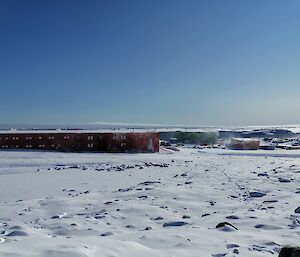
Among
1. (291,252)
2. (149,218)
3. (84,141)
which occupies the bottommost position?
(149,218)

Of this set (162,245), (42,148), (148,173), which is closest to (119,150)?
(42,148)

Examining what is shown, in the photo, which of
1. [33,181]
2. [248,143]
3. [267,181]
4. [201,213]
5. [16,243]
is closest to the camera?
[16,243]

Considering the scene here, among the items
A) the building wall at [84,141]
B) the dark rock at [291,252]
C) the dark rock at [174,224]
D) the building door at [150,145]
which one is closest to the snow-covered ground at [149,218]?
the dark rock at [174,224]

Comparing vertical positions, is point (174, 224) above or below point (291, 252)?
below

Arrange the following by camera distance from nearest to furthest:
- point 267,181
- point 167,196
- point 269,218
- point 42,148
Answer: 1. point 269,218
2. point 167,196
3. point 267,181
4. point 42,148

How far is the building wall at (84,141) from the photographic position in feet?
98.0

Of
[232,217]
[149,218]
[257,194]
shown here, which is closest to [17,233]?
[149,218]

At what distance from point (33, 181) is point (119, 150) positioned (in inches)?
673

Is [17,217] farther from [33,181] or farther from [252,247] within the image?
[33,181]

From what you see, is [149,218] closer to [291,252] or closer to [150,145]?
[291,252]

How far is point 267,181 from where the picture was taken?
37.2 ft

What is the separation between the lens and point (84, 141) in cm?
3041

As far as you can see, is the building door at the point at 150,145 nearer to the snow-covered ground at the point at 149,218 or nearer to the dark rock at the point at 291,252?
the snow-covered ground at the point at 149,218

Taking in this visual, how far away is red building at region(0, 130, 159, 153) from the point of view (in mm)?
29891
